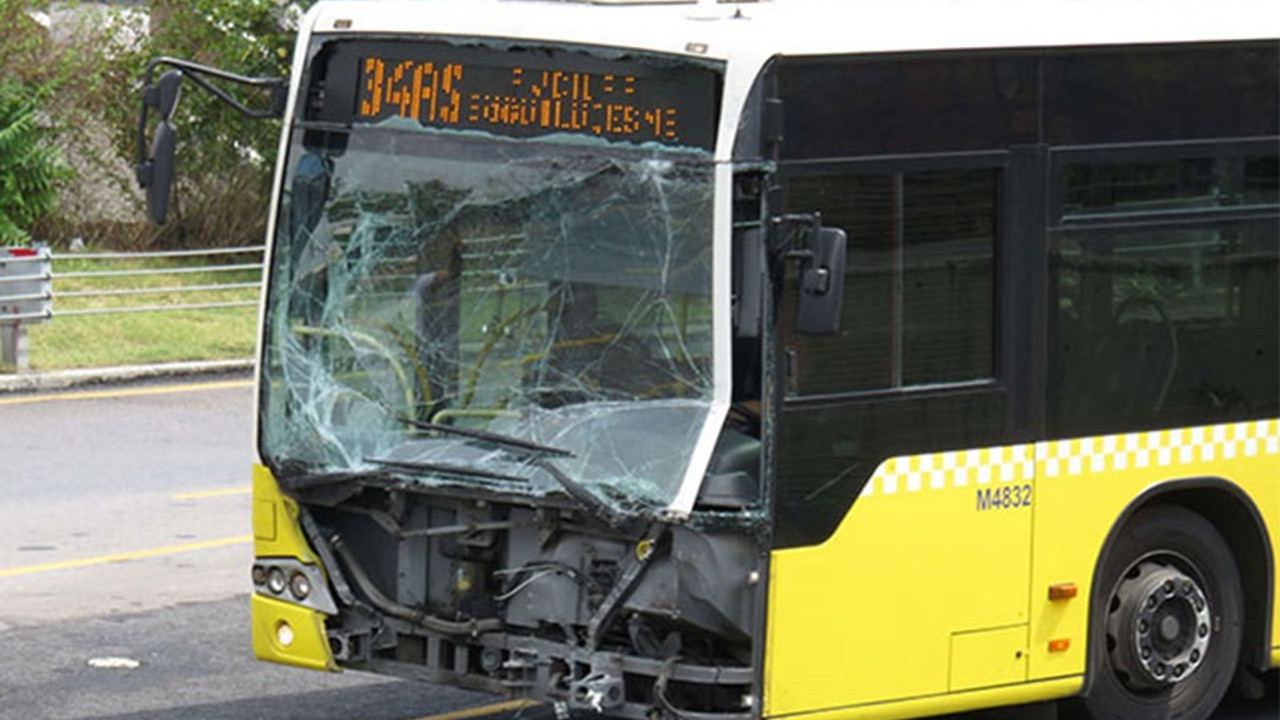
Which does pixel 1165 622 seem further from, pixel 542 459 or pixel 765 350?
pixel 542 459

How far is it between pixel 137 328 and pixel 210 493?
7219mm

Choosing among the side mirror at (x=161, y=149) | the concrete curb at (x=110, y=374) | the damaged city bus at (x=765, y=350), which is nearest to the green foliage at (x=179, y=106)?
the concrete curb at (x=110, y=374)

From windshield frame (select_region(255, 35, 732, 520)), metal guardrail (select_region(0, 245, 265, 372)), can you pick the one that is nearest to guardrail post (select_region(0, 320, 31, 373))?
metal guardrail (select_region(0, 245, 265, 372))

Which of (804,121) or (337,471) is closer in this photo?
(804,121)

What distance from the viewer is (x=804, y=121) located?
923cm

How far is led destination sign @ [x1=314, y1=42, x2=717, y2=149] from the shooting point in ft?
30.4

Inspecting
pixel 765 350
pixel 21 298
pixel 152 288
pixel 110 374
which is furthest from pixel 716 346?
pixel 152 288

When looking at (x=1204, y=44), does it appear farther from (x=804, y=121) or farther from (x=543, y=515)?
(x=543, y=515)

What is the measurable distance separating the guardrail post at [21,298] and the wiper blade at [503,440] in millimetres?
12346

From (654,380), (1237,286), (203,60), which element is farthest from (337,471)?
(203,60)

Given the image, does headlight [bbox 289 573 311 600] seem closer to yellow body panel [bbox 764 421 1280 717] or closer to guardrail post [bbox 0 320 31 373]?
yellow body panel [bbox 764 421 1280 717]

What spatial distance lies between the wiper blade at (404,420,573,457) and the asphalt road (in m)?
1.78

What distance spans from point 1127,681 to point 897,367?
189 cm

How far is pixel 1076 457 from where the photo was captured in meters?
10.1
